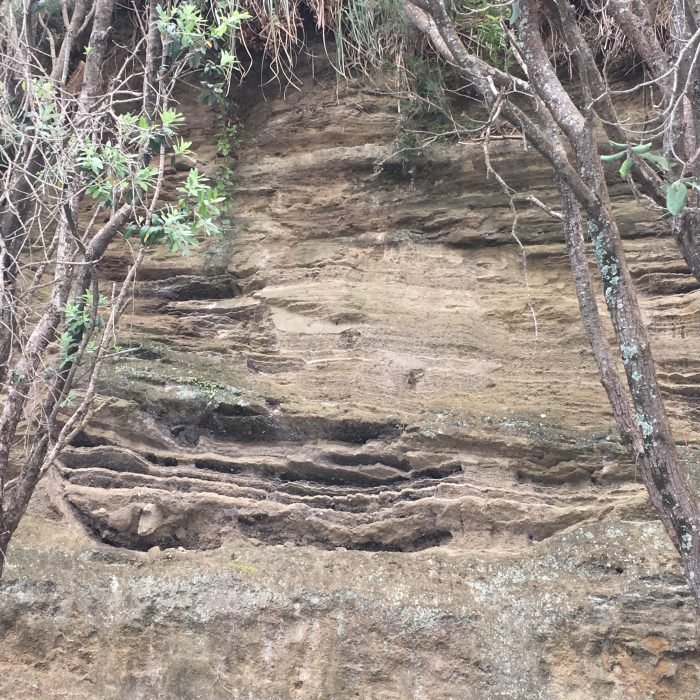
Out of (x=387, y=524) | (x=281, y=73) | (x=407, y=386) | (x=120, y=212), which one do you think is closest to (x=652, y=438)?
(x=387, y=524)

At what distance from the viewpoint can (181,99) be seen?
6566 mm

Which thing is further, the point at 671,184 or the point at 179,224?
the point at 179,224

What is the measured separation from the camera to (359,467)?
192 inches

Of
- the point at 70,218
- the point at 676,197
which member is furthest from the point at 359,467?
the point at 676,197

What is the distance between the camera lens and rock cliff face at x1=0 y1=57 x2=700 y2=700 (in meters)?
4.09

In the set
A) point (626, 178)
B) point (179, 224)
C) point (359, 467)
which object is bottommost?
point (359, 467)

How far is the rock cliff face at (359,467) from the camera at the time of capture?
13.4 feet

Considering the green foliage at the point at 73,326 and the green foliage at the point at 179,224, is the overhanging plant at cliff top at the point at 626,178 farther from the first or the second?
the green foliage at the point at 73,326

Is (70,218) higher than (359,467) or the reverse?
higher

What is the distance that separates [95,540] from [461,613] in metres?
2.33

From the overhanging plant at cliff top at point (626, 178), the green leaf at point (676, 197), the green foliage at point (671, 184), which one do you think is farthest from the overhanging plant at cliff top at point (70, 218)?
the green leaf at point (676, 197)

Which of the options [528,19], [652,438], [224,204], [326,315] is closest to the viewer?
[652,438]

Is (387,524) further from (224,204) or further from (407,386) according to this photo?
(224,204)

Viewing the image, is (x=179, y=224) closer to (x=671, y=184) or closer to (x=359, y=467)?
(x=359, y=467)
